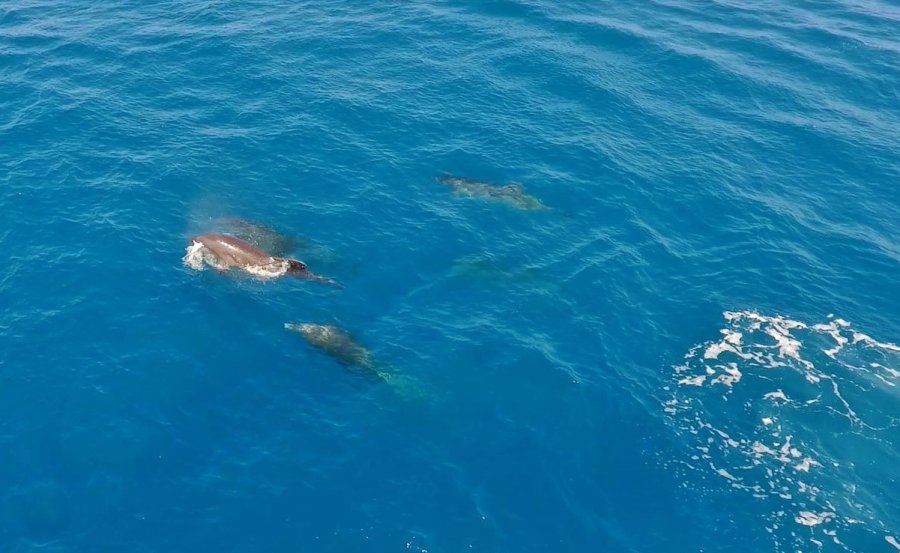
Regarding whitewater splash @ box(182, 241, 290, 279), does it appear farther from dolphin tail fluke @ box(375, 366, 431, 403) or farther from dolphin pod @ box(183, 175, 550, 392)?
dolphin tail fluke @ box(375, 366, 431, 403)

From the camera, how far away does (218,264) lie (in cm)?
9044

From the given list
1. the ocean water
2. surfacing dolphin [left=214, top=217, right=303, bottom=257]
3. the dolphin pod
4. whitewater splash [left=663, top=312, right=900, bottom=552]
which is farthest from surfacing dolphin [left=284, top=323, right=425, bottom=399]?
whitewater splash [left=663, top=312, right=900, bottom=552]

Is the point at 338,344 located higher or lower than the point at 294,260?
lower

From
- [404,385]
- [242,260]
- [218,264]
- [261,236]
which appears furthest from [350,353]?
[261,236]

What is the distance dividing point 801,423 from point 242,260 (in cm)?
6478

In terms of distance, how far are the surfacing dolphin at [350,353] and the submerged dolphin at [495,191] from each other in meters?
31.8

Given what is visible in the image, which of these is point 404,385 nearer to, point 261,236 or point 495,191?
point 261,236

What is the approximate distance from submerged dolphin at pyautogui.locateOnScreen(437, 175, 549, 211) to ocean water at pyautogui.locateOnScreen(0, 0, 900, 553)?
1.23m

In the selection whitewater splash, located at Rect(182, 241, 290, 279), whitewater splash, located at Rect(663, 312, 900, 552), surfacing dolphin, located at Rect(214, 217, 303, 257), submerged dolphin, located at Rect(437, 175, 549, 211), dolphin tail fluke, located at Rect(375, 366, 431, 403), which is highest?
submerged dolphin, located at Rect(437, 175, 549, 211)

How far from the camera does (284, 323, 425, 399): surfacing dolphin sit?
256 ft

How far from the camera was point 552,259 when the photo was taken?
313 feet

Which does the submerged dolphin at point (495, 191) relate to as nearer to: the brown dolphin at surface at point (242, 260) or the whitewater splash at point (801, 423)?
the brown dolphin at surface at point (242, 260)

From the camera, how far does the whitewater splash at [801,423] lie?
223 ft

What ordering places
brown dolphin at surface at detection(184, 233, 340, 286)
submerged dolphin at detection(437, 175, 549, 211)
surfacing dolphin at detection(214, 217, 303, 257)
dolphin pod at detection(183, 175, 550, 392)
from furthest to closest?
1. submerged dolphin at detection(437, 175, 549, 211)
2. surfacing dolphin at detection(214, 217, 303, 257)
3. brown dolphin at surface at detection(184, 233, 340, 286)
4. dolphin pod at detection(183, 175, 550, 392)
